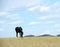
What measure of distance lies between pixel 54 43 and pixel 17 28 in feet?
38.6

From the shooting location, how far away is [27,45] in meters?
27.1

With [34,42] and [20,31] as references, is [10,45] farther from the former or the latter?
[20,31]

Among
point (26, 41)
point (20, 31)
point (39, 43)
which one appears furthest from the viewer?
point (20, 31)

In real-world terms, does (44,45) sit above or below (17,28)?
below

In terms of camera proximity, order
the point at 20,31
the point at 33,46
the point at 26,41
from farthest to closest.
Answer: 1. the point at 20,31
2. the point at 26,41
3. the point at 33,46

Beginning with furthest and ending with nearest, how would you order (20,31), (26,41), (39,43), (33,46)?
(20,31), (26,41), (39,43), (33,46)

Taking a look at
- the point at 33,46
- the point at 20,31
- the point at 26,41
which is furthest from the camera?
the point at 20,31

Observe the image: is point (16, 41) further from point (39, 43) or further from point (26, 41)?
point (39, 43)

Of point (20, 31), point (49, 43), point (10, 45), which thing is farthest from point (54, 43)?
point (20, 31)

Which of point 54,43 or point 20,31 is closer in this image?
point 54,43

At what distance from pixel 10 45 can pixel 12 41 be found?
270cm

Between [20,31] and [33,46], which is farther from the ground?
[20,31]

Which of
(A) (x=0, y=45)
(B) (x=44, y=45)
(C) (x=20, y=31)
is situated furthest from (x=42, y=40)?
(C) (x=20, y=31)

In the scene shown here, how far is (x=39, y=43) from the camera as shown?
27.8m
